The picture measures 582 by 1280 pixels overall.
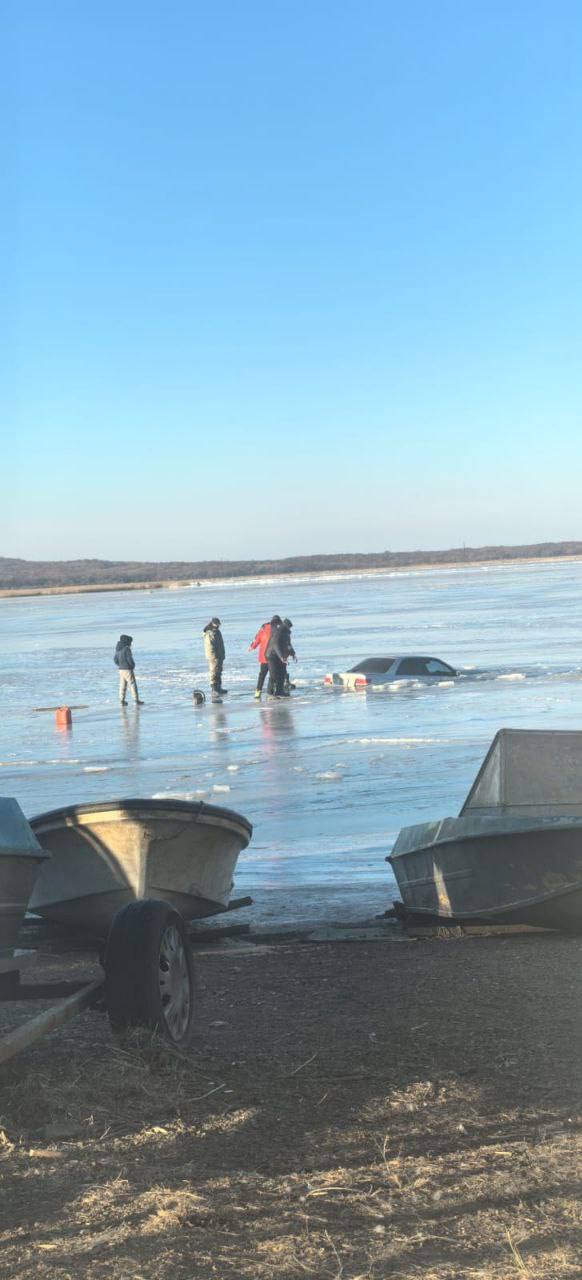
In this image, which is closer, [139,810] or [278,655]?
[139,810]

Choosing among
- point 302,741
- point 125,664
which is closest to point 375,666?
point 125,664

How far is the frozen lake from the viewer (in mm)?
12750

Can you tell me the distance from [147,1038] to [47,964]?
3080 mm

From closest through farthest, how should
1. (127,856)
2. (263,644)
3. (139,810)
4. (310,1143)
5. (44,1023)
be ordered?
(310,1143), (44,1023), (139,810), (127,856), (263,644)

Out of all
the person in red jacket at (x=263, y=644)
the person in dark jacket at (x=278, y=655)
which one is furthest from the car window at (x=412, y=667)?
the person in red jacket at (x=263, y=644)

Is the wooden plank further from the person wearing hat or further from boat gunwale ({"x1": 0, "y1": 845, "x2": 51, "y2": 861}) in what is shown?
the person wearing hat

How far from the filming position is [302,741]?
2152 cm

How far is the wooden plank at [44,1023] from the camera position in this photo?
178 inches

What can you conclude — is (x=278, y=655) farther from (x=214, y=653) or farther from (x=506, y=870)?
(x=506, y=870)

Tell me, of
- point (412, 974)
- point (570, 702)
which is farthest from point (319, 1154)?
point (570, 702)

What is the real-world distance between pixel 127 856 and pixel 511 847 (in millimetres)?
2240

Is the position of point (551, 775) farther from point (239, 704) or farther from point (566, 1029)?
point (239, 704)

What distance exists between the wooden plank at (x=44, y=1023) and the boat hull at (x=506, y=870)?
125 inches

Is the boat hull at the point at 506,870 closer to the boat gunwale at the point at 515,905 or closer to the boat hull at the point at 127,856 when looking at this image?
the boat gunwale at the point at 515,905
